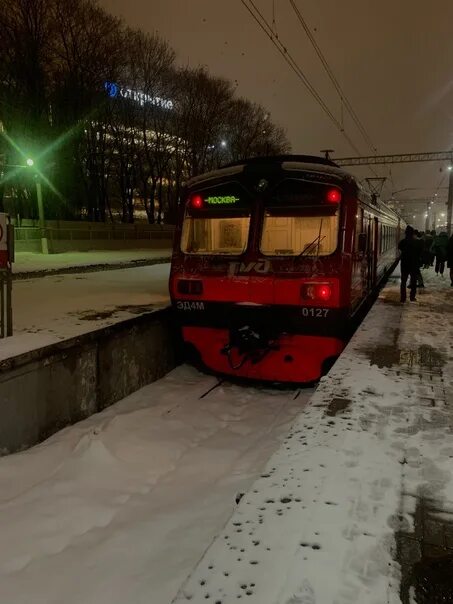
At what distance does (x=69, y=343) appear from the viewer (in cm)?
609

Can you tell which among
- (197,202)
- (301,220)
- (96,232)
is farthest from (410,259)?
(96,232)

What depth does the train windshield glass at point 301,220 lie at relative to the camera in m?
6.82

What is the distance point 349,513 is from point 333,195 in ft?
15.7

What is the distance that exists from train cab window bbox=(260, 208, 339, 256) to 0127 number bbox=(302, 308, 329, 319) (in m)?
0.72

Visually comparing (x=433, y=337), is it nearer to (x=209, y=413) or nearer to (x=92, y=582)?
(x=209, y=413)

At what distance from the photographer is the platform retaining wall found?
5324 millimetres

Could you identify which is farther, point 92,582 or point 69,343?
point 69,343

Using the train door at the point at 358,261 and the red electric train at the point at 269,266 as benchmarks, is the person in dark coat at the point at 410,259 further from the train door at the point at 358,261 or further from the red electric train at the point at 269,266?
the red electric train at the point at 269,266

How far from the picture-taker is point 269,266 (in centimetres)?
694

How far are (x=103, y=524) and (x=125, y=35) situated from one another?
90.9 ft

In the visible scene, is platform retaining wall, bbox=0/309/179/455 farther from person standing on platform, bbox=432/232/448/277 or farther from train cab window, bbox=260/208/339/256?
person standing on platform, bbox=432/232/448/277

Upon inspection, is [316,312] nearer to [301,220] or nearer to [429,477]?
[301,220]

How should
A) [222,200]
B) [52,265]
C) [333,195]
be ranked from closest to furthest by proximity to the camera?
[333,195]
[222,200]
[52,265]

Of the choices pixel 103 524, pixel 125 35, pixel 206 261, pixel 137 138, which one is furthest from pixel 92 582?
pixel 137 138
